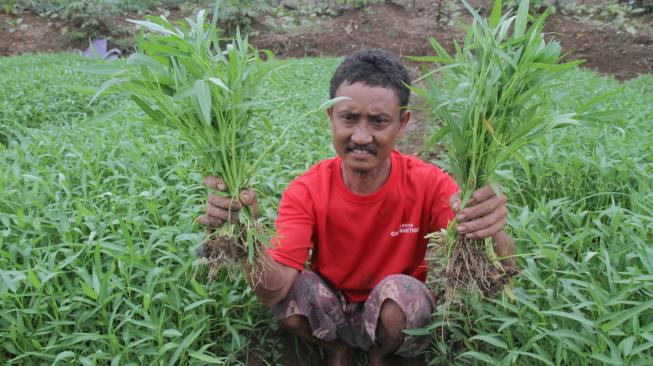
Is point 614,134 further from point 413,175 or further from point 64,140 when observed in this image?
point 64,140

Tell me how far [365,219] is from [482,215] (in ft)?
1.89

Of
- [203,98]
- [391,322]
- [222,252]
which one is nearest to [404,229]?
[391,322]

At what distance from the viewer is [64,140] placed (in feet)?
12.4

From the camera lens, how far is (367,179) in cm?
207

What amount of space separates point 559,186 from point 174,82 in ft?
7.41

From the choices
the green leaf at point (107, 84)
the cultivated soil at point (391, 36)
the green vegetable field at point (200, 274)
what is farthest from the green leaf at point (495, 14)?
the cultivated soil at point (391, 36)

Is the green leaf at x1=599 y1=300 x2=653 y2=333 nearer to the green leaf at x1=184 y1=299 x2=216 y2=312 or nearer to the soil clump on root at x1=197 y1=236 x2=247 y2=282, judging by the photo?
the soil clump on root at x1=197 y1=236 x2=247 y2=282

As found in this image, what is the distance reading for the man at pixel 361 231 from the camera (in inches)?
75.4

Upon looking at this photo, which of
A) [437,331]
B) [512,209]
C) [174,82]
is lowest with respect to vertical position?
[437,331]

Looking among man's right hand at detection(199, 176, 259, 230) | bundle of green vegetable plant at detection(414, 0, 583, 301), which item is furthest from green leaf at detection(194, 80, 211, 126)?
bundle of green vegetable plant at detection(414, 0, 583, 301)

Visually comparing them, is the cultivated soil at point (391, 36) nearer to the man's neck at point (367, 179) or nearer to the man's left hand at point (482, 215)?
the man's neck at point (367, 179)

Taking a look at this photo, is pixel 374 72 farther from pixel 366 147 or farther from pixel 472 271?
pixel 472 271

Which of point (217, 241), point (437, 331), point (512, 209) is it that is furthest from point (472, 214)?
point (512, 209)

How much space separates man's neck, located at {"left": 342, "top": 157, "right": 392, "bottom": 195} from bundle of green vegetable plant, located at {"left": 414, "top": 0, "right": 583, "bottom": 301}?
0.38m
